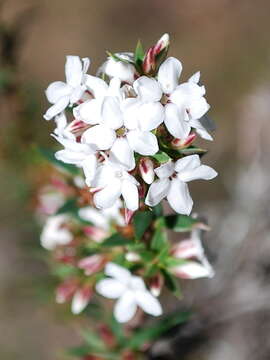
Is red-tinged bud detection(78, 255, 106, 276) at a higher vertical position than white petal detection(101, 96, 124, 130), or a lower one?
lower

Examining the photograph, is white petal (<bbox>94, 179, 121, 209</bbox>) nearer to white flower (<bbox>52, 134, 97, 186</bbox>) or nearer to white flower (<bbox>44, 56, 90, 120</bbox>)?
white flower (<bbox>52, 134, 97, 186</bbox>)

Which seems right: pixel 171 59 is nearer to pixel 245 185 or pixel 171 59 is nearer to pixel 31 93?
pixel 31 93

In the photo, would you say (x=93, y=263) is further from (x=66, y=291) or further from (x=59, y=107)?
(x=59, y=107)

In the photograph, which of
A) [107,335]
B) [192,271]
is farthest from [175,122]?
[107,335]

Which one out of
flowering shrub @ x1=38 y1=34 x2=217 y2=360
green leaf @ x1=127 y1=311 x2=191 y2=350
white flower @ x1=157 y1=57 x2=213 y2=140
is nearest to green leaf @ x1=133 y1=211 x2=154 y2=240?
flowering shrub @ x1=38 y1=34 x2=217 y2=360

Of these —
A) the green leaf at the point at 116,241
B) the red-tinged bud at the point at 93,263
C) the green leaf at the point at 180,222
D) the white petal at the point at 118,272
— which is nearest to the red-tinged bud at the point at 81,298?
the red-tinged bud at the point at 93,263
